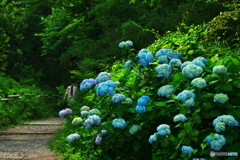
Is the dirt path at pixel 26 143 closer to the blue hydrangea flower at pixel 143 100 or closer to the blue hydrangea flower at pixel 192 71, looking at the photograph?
the blue hydrangea flower at pixel 143 100

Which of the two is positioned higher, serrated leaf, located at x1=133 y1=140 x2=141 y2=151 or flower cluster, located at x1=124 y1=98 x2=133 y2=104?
flower cluster, located at x1=124 y1=98 x2=133 y2=104

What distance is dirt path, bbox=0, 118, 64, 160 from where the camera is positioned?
7801mm

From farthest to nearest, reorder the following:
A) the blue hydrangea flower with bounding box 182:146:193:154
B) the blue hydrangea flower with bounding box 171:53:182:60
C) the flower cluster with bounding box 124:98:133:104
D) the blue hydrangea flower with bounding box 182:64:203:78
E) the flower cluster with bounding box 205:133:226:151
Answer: the blue hydrangea flower with bounding box 171:53:182:60, the flower cluster with bounding box 124:98:133:104, the blue hydrangea flower with bounding box 182:64:203:78, the blue hydrangea flower with bounding box 182:146:193:154, the flower cluster with bounding box 205:133:226:151

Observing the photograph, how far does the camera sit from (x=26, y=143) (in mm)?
9594

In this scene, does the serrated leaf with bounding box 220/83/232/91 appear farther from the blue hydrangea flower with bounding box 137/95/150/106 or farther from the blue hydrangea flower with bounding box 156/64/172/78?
the blue hydrangea flower with bounding box 137/95/150/106

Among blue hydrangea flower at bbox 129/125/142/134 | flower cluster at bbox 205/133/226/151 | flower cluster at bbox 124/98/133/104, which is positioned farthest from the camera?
flower cluster at bbox 124/98/133/104

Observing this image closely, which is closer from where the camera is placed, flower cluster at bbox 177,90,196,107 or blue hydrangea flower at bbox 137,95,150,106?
flower cluster at bbox 177,90,196,107

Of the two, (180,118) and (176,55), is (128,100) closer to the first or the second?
(180,118)

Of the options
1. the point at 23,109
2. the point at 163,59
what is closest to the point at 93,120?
the point at 163,59

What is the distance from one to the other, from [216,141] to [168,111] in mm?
717

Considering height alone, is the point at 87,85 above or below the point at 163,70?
below

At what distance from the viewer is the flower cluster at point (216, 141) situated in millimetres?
3512

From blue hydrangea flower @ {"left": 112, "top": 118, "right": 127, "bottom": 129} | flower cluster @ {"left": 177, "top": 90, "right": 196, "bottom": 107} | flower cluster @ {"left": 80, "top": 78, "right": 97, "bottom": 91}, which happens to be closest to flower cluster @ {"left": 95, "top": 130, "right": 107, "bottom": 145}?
blue hydrangea flower @ {"left": 112, "top": 118, "right": 127, "bottom": 129}

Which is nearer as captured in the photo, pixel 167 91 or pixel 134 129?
pixel 167 91
